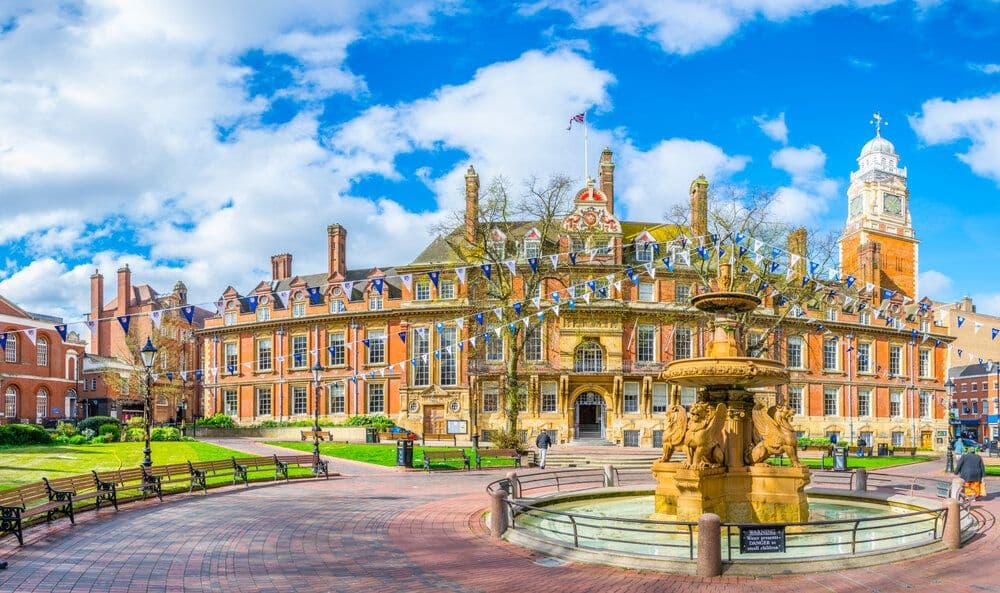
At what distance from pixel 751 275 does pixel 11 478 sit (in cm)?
3630

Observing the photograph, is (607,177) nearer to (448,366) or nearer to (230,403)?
(448,366)

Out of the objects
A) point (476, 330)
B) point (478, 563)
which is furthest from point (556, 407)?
point (478, 563)

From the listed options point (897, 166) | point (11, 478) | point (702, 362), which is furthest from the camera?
point (897, 166)

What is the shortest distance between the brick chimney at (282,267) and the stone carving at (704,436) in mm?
50905

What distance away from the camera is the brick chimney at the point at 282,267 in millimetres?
63219

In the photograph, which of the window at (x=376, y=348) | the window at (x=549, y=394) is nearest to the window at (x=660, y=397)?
the window at (x=549, y=394)

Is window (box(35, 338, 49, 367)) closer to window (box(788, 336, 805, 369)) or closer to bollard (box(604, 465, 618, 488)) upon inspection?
bollard (box(604, 465, 618, 488))

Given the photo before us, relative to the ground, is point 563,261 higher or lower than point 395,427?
higher

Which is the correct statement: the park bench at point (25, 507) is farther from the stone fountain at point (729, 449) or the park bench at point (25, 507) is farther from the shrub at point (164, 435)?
the shrub at point (164, 435)

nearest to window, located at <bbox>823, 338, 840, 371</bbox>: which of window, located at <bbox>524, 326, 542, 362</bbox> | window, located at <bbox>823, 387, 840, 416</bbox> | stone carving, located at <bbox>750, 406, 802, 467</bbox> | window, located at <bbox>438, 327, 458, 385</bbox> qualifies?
window, located at <bbox>823, 387, 840, 416</bbox>

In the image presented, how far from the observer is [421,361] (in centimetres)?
5144

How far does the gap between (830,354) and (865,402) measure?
4.36m

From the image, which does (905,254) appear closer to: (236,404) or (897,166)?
(897,166)

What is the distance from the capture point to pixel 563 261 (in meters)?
48.7
